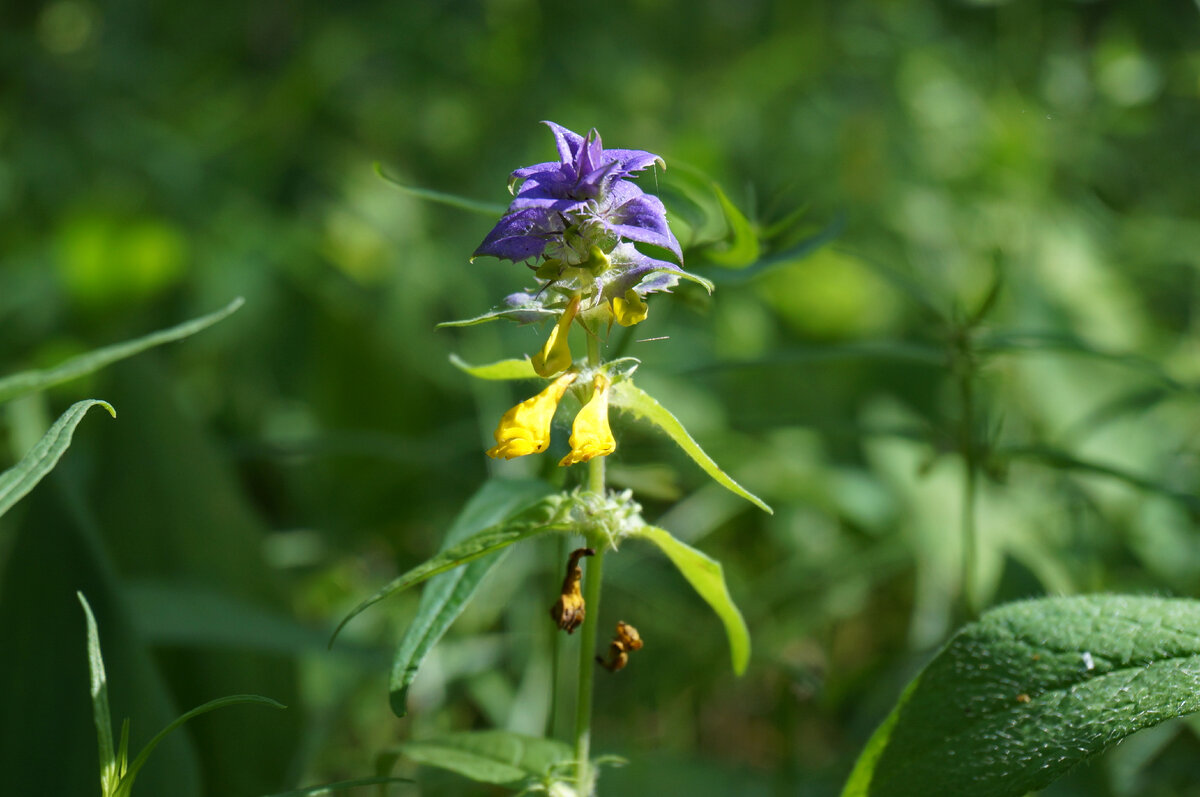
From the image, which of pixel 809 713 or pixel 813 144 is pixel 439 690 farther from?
pixel 813 144

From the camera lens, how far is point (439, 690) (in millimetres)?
1093

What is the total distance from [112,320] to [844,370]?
1.16 meters

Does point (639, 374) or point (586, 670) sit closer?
point (586, 670)

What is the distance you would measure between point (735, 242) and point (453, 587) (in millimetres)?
260

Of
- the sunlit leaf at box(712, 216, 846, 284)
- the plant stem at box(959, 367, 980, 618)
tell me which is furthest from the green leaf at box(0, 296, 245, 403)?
the plant stem at box(959, 367, 980, 618)

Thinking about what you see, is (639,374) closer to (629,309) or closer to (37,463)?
(629,309)

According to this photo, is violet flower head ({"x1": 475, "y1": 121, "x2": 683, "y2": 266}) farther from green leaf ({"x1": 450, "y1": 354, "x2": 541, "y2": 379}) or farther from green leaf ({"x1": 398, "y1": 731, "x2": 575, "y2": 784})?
green leaf ({"x1": 398, "y1": 731, "x2": 575, "y2": 784})

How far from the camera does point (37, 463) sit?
0.46 metres

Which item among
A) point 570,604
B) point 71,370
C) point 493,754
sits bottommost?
point 493,754

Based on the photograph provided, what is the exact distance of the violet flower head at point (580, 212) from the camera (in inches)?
18.8

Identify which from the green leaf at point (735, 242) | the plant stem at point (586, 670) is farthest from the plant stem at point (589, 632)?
the green leaf at point (735, 242)

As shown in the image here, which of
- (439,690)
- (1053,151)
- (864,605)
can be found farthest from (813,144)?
(439,690)

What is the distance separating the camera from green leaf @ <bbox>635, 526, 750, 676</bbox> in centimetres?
50

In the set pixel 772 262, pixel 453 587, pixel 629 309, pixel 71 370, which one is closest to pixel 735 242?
pixel 772 262
